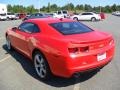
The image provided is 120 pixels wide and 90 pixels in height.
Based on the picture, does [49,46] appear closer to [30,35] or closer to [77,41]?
[77,41]

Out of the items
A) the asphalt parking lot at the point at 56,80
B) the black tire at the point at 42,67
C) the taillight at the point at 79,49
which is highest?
the taillight at the point at 79,49

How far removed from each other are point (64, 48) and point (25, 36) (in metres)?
2.21

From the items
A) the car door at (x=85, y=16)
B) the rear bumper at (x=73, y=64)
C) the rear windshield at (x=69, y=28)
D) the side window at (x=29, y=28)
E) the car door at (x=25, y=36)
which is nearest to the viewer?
the rear bumper at (x=73, y=64)

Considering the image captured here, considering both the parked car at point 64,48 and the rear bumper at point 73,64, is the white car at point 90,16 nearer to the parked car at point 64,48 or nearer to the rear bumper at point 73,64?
the parked car at point 64,48

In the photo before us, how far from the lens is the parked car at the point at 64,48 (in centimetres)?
531

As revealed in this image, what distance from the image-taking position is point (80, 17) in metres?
40.7

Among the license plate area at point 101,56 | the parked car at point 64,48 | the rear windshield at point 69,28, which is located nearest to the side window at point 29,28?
the parked car at point 64,48

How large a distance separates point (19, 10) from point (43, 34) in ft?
261

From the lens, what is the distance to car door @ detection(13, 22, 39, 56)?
7.03m

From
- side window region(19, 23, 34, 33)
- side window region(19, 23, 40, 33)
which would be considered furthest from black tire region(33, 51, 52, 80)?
side window region(19, 23, 34, 33)

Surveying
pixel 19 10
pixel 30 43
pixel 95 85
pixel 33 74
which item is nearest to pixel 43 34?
pixel 30 43

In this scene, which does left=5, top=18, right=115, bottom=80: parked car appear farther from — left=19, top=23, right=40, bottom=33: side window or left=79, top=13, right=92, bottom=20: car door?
left=79, top=13, right=92, bottom=20: car door

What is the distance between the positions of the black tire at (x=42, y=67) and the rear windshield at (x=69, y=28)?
0.81m

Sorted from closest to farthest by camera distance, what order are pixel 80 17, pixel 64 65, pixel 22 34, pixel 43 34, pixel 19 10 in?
1. pixel 64 65
2. pixel 43 34
3. pixel 22 34
4. pixel 80 17
5. pixel 19 10
